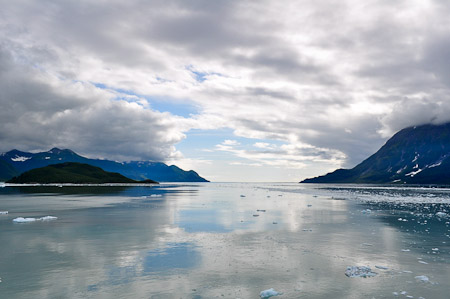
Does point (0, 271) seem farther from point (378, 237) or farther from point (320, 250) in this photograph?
point (378, 237)

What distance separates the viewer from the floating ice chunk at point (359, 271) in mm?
15898

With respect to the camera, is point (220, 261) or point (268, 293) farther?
point (220, 261)

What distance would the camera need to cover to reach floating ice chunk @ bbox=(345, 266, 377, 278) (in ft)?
52.2

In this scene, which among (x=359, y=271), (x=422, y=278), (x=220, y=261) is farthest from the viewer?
(x=220, y=261)

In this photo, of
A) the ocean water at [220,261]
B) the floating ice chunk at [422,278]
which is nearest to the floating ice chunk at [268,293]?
the ocean water at [220,261]

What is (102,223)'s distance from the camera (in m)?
34.4

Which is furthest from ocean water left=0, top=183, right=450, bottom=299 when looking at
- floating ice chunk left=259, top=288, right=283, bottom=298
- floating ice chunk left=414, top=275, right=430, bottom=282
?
floating ice chunk left=259, top=288, right=283, bottom=298

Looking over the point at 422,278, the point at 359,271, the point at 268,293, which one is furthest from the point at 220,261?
the point at 422,278

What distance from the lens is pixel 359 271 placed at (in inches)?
644

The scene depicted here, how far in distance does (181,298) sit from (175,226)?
67.1 ft

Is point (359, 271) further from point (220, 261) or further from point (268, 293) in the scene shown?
point (220, 261)

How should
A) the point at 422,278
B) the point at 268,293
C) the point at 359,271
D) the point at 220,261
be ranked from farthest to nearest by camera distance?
the point at 220,261 < the point at 359,271 < the point at 422,278 < the point at 268,293

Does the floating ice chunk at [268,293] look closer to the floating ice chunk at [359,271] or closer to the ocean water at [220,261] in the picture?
the ocean water at [220,261]

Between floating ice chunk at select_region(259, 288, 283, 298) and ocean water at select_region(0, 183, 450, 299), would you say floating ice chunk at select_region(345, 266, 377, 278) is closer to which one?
ocean water at select_region(0, 183, 450, 299)
